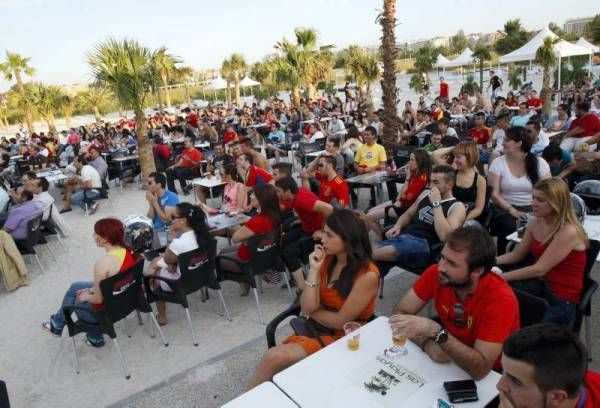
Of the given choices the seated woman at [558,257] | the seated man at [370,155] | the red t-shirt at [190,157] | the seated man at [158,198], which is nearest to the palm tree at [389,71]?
the seated man at [370,155]

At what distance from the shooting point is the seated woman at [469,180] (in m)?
4.66

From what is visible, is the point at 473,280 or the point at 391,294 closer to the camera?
the point at 473,280

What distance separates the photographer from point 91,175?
866 cm

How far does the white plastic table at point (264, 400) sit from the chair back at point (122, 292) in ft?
6.67

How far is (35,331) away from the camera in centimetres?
476

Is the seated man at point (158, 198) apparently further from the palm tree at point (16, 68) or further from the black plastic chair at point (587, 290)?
the palm tree at point (16, 68)

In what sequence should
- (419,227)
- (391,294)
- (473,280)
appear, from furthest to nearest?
1. (391,294)
2. (419,227)
3. (473,280)

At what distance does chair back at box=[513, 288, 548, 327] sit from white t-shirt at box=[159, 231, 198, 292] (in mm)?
2740

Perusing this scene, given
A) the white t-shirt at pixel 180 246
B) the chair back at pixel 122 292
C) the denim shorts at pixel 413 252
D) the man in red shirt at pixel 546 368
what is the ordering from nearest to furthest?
the man in red shirt at pixel 546 368 → the chair back at pixel 122 292 → the denim shorts at pixel 413 252 → the white t-shirt at pixel 180 246

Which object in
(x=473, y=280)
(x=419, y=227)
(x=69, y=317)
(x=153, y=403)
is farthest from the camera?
(x=419, y=227)

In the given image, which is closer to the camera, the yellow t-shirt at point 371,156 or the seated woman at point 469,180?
the seated woman at point 469,180

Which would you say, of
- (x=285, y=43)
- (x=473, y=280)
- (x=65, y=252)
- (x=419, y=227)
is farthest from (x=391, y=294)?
(x=285, y=43)

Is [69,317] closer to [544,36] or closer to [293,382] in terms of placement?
[293,382]

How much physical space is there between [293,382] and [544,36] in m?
17.7
